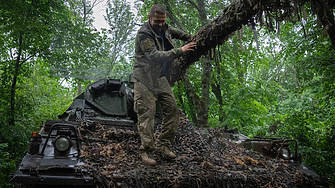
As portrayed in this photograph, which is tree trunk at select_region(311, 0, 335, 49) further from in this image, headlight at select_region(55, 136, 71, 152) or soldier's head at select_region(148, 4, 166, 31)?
headlight at select_region(55, 136, 71, 152)

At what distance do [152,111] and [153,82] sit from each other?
15.3 inches

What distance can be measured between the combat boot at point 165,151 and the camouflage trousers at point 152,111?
0.18 feet

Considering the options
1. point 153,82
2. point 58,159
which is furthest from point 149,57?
point 58,159

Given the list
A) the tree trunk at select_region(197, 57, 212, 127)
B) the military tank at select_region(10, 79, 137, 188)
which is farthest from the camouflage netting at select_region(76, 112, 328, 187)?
the tree trunk at select_region(197, 57, 212, 127)

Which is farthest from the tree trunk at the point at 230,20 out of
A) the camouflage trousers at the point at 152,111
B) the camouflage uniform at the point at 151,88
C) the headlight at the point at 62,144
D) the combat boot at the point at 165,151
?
the headlight at the point at 62,144

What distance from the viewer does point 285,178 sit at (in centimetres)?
327

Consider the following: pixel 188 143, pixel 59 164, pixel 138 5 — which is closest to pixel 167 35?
pixel 188 143

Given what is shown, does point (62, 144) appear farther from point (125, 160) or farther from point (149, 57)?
point (149, 57)

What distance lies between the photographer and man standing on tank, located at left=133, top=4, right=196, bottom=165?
3387mm

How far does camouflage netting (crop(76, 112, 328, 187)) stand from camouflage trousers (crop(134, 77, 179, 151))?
0.83 feet

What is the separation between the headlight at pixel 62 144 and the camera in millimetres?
3078

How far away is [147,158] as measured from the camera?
3.25m

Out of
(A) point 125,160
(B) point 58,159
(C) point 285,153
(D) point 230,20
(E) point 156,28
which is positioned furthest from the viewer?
(C) point 285,153

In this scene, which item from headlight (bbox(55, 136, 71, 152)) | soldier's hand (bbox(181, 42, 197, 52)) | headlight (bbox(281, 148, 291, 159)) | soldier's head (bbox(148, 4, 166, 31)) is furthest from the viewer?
headlight (bbox(281, 148, 291, 159))
